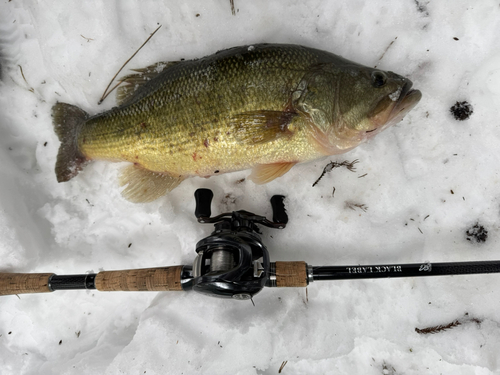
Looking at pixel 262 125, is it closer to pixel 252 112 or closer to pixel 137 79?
pixel 252 112

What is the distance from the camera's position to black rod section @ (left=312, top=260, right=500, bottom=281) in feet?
5.87

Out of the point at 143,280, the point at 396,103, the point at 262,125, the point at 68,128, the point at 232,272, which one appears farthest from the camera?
the point at 68,128

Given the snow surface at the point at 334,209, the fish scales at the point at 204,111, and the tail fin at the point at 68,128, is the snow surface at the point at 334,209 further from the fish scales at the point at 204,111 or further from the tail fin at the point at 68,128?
the fish scales at the point at 204,111

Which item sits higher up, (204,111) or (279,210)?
(204,111)

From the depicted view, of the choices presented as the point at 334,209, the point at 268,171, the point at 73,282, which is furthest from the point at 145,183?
the point at 334,209

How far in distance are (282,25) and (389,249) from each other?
1.90 m

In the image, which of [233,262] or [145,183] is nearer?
[233,262]

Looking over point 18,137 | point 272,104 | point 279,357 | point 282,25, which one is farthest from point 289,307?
point 18,137

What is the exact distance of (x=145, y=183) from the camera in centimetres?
229

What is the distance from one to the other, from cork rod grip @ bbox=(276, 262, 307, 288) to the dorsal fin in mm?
1646

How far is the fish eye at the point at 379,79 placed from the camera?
1.77 metres

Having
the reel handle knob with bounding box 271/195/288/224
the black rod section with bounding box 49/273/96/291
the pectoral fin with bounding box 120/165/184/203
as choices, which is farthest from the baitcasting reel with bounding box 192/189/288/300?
the black rod section with bounding box 49/273/96/291

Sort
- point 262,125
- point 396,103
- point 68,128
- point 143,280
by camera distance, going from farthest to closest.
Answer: point 68,128 < point 143,280 < point 262,125 < point 396,103

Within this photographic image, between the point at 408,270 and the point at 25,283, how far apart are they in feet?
8.49
